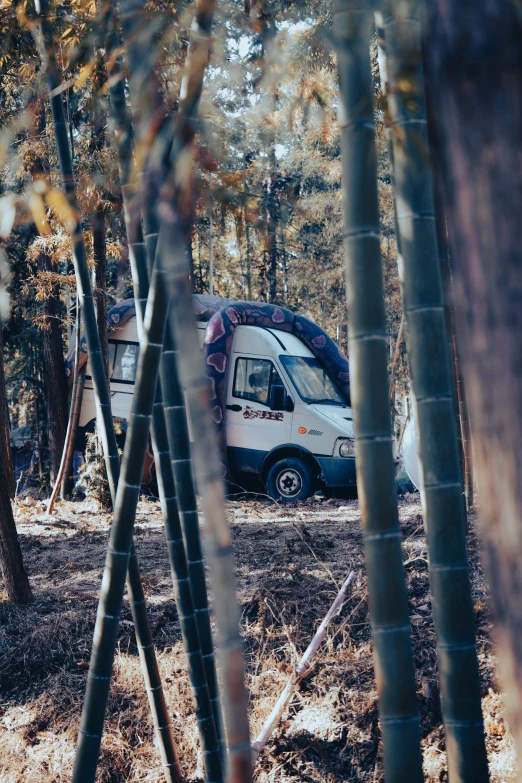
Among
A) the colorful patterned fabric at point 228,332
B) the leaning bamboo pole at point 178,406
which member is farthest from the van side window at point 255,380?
the leaning bamboo pole at point 178,406

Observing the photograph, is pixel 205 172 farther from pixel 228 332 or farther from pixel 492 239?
pixel 228 332

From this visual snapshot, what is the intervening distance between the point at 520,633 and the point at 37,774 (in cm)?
327

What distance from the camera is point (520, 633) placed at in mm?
1354

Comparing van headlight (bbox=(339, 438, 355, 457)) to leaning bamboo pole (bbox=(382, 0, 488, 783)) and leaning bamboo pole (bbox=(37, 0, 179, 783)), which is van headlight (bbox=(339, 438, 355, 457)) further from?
leaning bamboo pole (bbox=(382, 0, 488, 783))

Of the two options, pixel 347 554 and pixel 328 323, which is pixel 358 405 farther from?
pixel 328 323

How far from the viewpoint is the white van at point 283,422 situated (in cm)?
1109

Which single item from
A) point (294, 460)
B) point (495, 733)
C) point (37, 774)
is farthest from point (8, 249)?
point (495, 733)

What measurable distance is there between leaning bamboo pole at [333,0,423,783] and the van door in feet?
30.9

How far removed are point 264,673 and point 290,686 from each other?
13.6 inches

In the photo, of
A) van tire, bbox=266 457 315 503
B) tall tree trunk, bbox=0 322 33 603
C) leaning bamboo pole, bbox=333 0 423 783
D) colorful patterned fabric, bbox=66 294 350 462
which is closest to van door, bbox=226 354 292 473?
colorful patterned fabric, bbox=66 294 350 462

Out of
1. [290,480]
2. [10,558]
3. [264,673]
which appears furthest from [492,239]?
[290,480]

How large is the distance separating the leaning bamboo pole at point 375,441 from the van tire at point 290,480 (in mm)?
9255

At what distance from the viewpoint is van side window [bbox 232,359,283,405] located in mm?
11570

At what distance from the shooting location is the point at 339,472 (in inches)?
433
